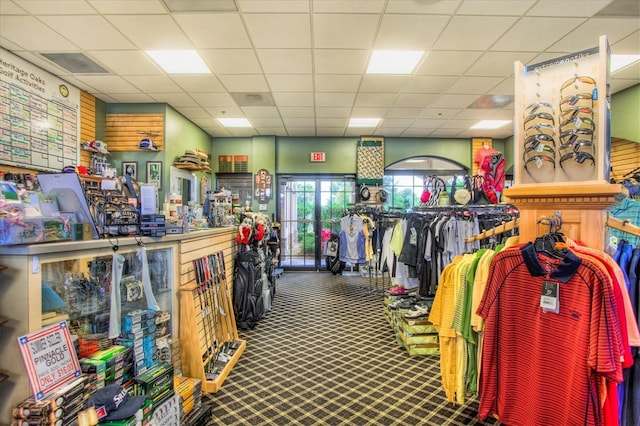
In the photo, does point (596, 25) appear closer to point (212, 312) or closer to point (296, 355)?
point (296, 355)

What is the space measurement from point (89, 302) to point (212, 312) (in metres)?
1.28

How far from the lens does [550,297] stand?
147cm

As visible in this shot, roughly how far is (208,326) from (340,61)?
3.52 meters

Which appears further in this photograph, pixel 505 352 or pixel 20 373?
pixel 505 352

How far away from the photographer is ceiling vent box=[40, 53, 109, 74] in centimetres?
402

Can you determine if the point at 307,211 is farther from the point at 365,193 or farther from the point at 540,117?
the point at 540,117

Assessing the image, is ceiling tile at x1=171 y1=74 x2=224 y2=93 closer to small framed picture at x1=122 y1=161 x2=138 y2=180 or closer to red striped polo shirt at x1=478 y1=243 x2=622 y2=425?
small framed picture at x1=122 y1=161 x2=138 y2=180

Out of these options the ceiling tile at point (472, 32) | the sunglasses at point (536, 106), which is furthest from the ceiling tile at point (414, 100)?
the sunglasses at point (536, 106)

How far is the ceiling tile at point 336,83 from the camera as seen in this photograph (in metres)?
4.65

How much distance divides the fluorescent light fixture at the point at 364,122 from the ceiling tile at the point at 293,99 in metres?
1.35

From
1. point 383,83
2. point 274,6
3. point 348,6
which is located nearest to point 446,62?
point 383,83

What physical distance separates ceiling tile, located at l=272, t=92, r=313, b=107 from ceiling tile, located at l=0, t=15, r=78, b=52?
2777 mm

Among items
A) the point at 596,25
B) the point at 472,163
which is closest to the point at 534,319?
the point at 596,25

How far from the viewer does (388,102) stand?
18.7 ft
